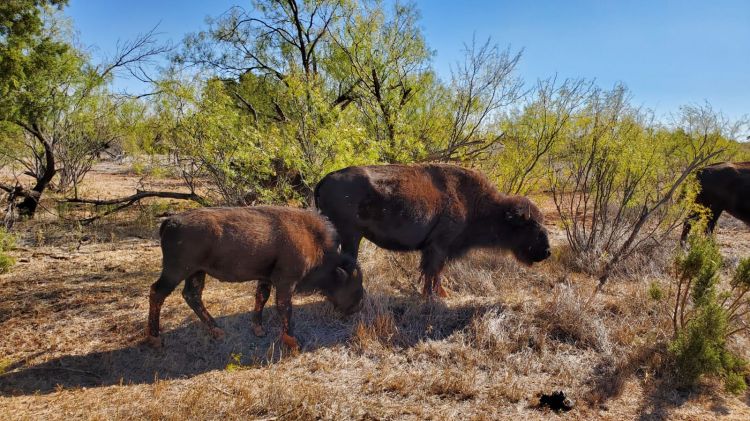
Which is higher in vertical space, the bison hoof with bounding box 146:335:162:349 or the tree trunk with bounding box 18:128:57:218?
the tree trunk with bounding box 18:128:57:218

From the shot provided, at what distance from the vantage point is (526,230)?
23.2 feet

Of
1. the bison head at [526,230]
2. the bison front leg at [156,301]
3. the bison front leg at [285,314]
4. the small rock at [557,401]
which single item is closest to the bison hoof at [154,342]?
the bison front leg at [156,301]

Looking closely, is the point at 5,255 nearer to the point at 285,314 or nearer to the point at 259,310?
the point at 259,310

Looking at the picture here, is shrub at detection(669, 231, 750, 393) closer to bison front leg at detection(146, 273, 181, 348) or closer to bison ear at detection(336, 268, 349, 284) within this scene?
bison ear at detection(336, 268, 349, 284)

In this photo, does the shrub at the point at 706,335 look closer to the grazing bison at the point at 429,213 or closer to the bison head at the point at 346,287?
the grazing bison at the point at 429,213

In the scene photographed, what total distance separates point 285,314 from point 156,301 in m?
1.37

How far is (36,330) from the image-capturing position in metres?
5.73

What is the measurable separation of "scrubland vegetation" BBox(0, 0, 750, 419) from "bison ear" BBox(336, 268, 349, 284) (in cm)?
56

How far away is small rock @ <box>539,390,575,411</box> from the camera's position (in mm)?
4434

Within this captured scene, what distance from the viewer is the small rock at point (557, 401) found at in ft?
14.5

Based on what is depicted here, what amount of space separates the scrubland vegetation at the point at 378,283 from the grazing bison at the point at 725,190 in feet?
3.01

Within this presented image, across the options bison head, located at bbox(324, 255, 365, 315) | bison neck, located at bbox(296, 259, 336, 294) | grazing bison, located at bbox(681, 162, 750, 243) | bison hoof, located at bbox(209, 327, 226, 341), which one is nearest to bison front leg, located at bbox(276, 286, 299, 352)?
bison neck, located at bbox(296, 259, 336, 294)

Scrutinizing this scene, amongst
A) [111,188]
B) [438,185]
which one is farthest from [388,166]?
[111,188]

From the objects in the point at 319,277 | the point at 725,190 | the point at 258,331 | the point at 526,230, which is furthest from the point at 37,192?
the point at 725,190
